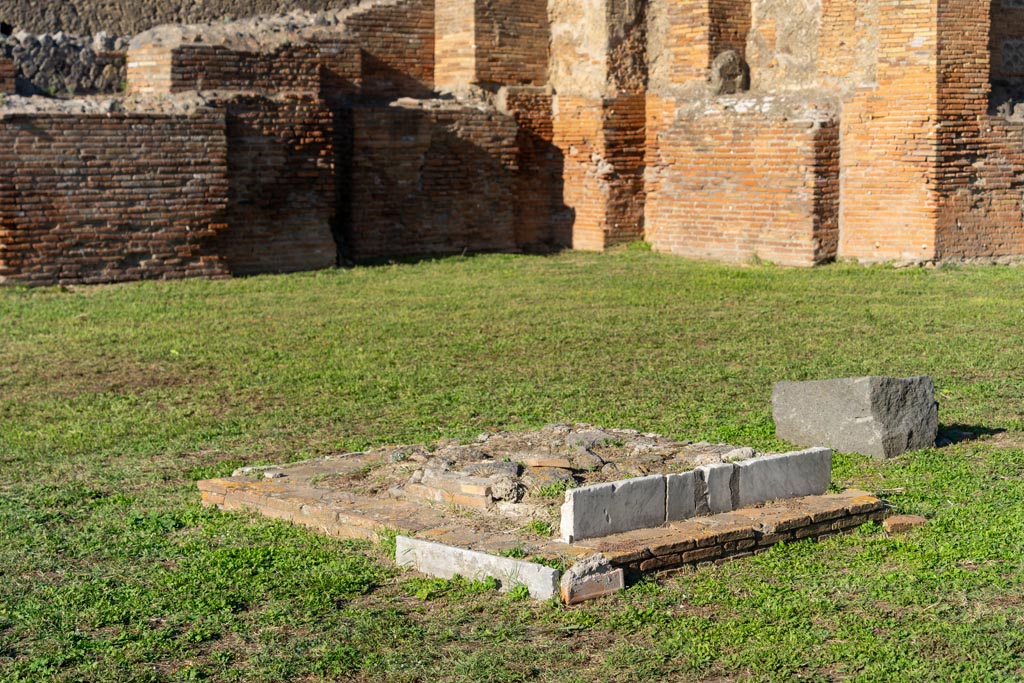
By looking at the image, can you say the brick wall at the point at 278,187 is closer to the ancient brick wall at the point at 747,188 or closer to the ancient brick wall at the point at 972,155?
the ancient brick wall at the point at 747,188

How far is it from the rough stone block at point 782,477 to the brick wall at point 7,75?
9.48 metres

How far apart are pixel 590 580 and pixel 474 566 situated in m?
0.38

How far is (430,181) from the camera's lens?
14469 mm

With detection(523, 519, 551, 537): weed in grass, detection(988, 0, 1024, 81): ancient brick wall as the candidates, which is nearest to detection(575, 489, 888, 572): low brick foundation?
detection(523, 519, 551, 537): weed in grass

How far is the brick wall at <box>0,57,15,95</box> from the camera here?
12.6 metres

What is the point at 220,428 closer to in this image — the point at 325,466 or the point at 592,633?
the point at 325,466

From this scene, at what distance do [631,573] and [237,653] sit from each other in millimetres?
1276

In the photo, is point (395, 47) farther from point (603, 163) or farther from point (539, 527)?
point (539, 527)

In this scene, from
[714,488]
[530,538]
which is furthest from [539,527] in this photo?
[714,488]

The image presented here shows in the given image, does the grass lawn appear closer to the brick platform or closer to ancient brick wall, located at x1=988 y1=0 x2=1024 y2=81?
the brick platform

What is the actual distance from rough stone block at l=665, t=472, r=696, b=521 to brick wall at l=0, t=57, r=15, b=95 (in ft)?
31.3

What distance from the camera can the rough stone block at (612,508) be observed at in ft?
15.1

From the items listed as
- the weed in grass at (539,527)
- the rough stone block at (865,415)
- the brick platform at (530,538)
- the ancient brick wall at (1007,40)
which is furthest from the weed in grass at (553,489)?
the ancient brick wall at (1007,40)

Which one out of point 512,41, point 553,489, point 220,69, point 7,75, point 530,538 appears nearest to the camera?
point 530,538
